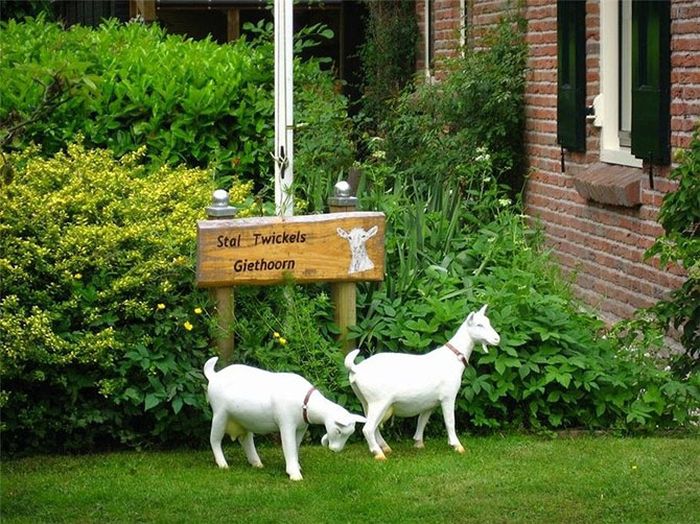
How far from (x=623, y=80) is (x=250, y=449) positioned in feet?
17.9

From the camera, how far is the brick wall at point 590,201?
9.84 metres

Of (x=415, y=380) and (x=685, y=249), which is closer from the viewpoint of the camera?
(x=415, y=380)

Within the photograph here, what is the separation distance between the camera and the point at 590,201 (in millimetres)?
11828

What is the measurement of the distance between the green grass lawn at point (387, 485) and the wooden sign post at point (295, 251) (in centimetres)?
81

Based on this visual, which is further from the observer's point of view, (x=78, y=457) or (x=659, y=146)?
(x=659, y=146)

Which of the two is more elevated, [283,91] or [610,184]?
[283,91]

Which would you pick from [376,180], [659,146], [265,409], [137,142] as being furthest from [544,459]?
[137,142]

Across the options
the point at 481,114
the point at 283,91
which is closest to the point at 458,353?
the point at 283,91

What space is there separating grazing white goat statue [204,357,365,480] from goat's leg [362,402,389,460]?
25 cm

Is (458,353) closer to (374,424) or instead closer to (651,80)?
(374,424)

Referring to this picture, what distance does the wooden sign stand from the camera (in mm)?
7355

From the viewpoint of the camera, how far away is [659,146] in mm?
9977

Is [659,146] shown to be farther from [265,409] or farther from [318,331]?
[265,409]

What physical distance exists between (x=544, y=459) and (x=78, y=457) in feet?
7.01
